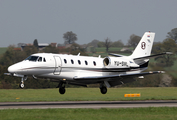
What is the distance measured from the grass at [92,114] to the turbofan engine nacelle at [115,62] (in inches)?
417

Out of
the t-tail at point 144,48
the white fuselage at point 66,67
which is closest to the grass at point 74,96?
the white fuselage at point 66,67

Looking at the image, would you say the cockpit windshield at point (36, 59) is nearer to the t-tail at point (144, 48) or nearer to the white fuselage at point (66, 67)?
the white fuselage at point (66, 67)

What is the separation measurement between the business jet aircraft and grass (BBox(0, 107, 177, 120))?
6.72 metres

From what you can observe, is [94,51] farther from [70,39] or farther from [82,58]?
[82,58]

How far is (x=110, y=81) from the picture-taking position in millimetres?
30312

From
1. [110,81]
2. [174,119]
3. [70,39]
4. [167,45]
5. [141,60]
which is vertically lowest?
[174,119]

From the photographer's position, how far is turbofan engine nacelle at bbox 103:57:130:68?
3050cm

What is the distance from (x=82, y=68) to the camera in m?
28.6

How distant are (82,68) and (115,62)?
390 centimetres

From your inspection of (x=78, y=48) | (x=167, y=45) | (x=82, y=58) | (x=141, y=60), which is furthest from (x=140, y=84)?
(x=78, y=48)

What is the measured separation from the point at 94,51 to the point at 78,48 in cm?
1897

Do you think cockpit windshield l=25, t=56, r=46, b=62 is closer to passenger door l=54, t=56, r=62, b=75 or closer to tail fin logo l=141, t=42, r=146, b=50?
passenger door l=54, t=56, r=62, b=75

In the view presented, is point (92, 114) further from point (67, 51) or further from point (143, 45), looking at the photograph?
point (67, 51)

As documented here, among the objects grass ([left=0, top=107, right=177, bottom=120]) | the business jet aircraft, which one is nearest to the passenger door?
the business jet aircraft
